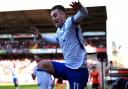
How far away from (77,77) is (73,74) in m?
0.07

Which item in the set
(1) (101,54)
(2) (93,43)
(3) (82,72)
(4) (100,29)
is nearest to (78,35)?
(3) (82,72)

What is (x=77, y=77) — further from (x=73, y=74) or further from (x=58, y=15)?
(x=58, y=15)

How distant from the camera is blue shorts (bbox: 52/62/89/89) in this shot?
18.7ft

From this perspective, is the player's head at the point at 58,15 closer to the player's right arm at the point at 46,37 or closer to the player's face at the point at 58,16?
the player's face at the point at 58,16

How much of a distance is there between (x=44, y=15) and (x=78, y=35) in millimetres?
42508

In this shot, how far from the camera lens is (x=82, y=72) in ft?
18.9

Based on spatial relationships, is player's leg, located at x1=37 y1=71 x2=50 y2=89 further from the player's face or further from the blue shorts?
the player's face

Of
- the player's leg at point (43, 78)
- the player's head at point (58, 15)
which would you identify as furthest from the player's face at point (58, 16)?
the player's leg at point (43, 78)

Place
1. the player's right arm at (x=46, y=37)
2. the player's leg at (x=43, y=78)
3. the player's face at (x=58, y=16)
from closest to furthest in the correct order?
the player's leg at (x=43, y=78) → the player's face at (x=58, y=16) → the player's right arm at (x=46, y=37)

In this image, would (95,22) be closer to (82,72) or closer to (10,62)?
(10,62)

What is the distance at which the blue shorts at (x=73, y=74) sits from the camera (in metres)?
5.71

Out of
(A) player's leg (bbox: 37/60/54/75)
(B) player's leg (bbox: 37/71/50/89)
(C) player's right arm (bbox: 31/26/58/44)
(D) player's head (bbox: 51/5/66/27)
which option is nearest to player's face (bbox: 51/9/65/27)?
(D) player's head (bbox: 51/5/66/27)

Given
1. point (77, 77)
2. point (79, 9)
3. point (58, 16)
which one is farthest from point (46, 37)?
point (79, 9)

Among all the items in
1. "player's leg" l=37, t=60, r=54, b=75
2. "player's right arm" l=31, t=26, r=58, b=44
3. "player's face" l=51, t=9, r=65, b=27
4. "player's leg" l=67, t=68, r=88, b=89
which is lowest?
"player's leg" l=67, t=68, r=88, b=89
